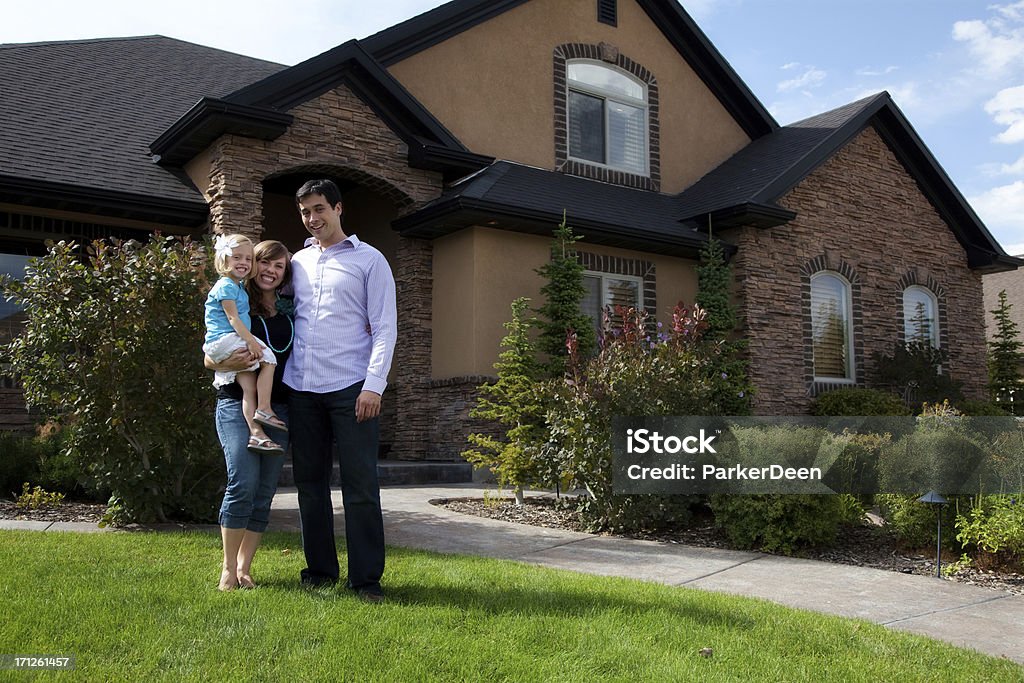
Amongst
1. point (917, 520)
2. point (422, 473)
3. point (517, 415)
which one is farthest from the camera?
point (422, 473)

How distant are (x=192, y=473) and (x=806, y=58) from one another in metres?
7.46

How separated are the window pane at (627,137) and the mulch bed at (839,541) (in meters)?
8.16

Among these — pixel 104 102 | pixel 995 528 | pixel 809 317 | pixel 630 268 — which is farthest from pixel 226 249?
pixel 809 317

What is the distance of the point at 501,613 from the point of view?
4.20m

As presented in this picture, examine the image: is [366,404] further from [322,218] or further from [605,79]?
[605,79]

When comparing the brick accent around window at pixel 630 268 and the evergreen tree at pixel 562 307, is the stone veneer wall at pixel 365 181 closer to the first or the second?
the evergreen tree at pixel 562 307

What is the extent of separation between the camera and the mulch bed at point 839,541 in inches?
233

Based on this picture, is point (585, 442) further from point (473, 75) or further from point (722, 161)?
point (722, 161)

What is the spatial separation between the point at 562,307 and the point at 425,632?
336 inches

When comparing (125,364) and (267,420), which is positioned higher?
(125,364)

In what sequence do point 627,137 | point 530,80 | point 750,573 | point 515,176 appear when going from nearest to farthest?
point 750,573 → point 515,176 → point 530,80 → point 627,137

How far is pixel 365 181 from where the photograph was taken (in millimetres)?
12484

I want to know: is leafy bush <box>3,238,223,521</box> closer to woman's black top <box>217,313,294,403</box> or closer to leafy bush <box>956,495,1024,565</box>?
woman's black top <box>217,313,294,403</box>

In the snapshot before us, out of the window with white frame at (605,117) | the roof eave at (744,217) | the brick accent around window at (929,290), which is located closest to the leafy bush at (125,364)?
the roof eave at (744,217)
